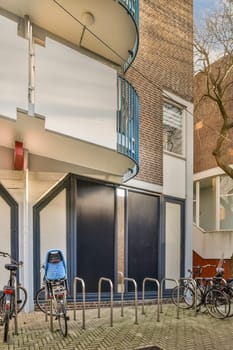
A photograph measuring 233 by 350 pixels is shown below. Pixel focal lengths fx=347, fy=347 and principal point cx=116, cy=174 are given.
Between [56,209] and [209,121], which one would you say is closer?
[56,209]

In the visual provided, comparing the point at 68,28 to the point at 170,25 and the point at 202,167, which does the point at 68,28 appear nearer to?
the point at 170,25

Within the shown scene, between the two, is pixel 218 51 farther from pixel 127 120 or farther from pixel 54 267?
pixel 54 267

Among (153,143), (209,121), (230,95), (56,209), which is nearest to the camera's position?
(56,209)

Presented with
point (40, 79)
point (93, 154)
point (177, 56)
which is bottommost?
point (93, 154)

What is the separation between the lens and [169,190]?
34.7 feet

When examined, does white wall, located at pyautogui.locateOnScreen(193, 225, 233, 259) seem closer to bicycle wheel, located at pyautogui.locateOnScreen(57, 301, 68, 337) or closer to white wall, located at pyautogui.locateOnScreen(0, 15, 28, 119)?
bicycle wheel, located at pyautogui.locateOnScreen(57, 301, 68, 337)

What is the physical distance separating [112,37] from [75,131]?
311 cm

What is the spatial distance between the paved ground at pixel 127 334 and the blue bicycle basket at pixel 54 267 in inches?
33.3

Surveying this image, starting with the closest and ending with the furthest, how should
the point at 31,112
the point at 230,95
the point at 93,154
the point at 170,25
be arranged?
the point at 31,112 → the point at 93,154 → the point at 170,25 → the point at 230,95

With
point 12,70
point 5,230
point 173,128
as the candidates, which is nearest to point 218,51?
point 173,128

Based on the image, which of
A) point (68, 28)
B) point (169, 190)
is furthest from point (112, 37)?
point (169, 190)

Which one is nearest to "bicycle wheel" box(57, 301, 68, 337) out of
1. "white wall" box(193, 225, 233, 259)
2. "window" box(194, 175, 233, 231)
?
"white wall" box(193, 225, 233, 259)

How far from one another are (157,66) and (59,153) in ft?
17.4

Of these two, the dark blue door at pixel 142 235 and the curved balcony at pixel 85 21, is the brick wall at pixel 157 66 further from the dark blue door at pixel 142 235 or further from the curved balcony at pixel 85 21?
the curved balcony at pixel 85 21
